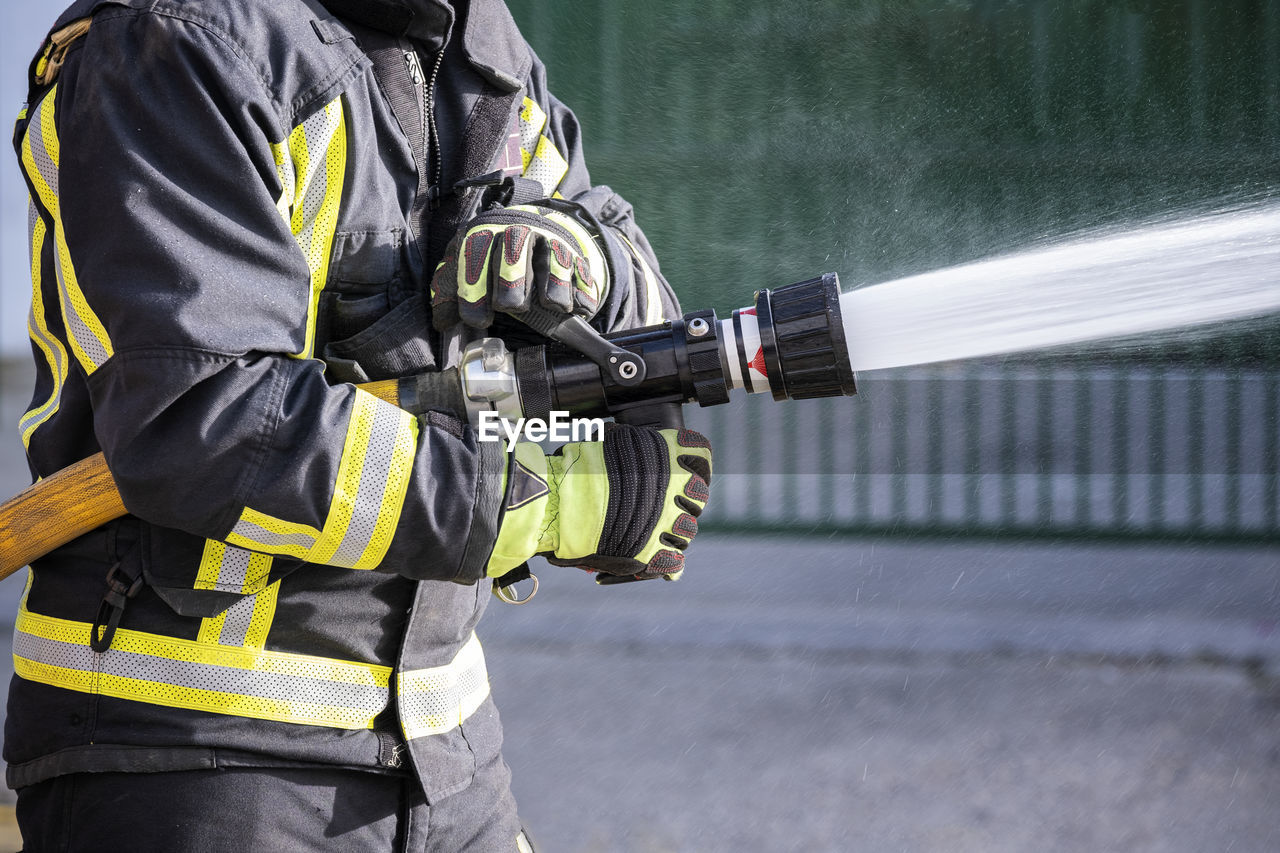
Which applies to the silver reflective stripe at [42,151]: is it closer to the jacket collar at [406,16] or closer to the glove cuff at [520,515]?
the jacket collar at [406,16]

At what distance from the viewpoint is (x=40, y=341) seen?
57.0 inches

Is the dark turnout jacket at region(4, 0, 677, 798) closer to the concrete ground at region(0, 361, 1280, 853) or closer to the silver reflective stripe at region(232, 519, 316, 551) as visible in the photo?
the silver reflective stripe at region(232, 519, 316, 551)

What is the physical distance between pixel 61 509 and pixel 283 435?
0.35 metres

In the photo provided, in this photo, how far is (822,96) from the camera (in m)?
4.31

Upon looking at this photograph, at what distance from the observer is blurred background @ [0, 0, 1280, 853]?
12.1 ft

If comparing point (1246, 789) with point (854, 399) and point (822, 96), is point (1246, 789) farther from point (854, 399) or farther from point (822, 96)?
point (822, 96)

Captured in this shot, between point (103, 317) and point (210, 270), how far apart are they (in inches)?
5.1

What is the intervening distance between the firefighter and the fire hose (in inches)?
2.1

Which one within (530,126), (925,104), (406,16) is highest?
(406,16)

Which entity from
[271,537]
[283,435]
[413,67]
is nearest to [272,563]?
[271,537]

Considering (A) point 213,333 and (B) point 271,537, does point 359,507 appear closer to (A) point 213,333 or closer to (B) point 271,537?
(B) point 271,537

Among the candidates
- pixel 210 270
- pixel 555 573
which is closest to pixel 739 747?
pixel 555 573

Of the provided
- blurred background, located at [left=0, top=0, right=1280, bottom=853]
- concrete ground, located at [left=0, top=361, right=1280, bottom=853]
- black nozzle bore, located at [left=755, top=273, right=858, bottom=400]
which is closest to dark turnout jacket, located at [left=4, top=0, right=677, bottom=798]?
black nozzle bore, located at [left=755, top=273, right=858, bottom=400]

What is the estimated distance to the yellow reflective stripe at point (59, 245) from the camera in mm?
1292
